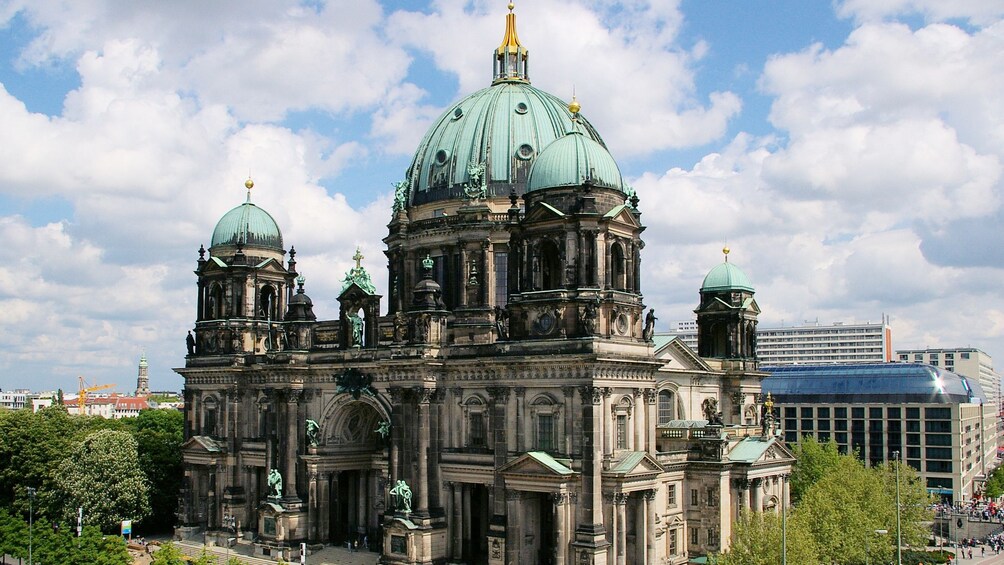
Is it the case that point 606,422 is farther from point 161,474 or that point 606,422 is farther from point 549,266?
point 161,474

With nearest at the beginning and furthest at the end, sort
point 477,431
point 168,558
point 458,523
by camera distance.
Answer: point 168,558 < point 477,431 < point 458,523

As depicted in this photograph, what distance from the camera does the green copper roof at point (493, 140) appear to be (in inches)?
3169

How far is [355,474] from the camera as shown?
3334 inches

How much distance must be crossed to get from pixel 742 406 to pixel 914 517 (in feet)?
57.3

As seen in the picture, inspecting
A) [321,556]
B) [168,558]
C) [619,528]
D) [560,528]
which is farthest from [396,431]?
[619,528]

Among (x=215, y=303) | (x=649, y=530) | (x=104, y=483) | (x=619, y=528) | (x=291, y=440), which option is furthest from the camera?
(x=215, y=303)

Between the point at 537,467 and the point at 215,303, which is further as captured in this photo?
the point at 215,303

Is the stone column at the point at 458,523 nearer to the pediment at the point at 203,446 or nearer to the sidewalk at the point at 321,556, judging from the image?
the sidewalk at the point at 321,556

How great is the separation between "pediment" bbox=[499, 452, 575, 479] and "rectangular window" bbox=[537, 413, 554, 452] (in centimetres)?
100

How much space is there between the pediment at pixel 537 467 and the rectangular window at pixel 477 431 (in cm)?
496

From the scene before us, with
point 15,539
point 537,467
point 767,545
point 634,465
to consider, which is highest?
point 634,465

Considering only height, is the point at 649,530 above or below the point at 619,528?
below

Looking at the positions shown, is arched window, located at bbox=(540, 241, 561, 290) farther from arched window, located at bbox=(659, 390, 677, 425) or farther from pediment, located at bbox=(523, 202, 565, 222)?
arched window, located at bbox=(659, 390, 677, 425)

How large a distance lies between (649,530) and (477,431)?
538 inches
